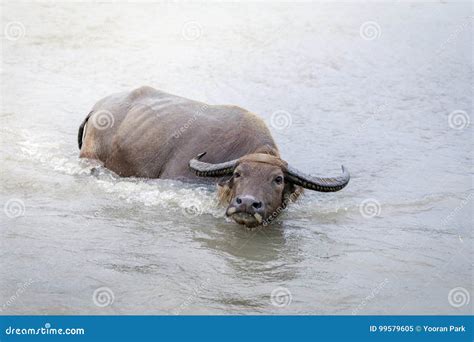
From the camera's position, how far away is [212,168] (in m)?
8.97

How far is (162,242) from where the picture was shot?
808cm

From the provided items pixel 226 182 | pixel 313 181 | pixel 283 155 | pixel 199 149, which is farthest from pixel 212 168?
pixel 283 155

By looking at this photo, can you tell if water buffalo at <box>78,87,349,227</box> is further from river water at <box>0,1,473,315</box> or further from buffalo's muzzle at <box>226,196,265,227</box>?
river water at <box>0,1,473,315</box>

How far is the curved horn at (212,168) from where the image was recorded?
8.88m

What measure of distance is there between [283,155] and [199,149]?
1994 mm

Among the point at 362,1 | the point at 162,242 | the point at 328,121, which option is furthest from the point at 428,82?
the point at 162,242

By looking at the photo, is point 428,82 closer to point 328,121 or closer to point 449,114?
point 449,114

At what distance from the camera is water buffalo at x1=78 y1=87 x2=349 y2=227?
8570mm

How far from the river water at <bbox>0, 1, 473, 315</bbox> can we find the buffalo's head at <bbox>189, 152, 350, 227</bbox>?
11.3 inches

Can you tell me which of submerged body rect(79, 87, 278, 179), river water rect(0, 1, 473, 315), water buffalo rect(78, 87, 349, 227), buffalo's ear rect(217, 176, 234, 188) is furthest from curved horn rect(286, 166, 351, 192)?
submerged body rect(79, 87, 278, 179)

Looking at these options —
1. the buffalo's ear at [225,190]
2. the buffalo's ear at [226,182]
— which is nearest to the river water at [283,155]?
the buffalo's ear at [225,190]

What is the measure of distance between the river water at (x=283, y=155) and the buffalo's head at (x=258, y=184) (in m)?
0.29

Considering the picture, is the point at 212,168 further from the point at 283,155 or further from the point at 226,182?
the point at 283,155

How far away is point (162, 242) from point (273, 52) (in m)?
9.36
